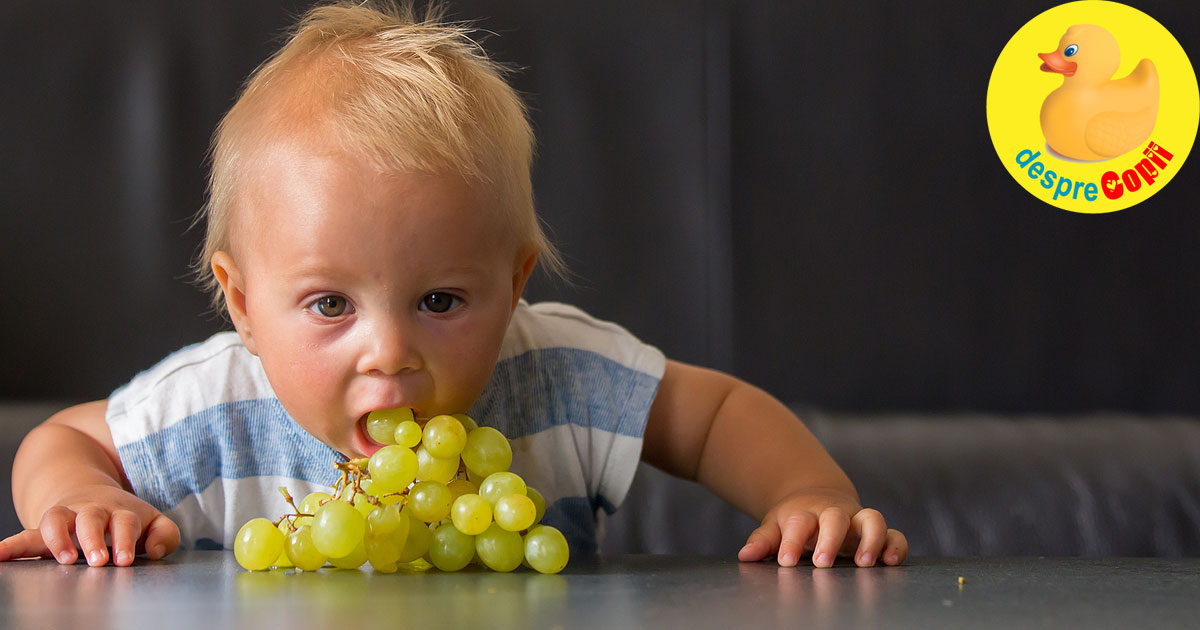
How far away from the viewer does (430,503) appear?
743 mm

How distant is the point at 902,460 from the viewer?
54.4 inches

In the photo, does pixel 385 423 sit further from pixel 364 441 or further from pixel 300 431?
pixel 300 431

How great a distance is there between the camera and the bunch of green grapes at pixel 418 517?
28.0 inches

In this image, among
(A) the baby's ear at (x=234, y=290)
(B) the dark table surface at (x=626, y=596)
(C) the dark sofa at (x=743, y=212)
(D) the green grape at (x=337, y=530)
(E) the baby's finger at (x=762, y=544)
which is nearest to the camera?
(B) the dark table surface at (x=626, y=596)

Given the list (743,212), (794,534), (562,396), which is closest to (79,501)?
(562,396)

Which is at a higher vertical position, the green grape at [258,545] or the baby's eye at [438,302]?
the baby's eye at [438,302]

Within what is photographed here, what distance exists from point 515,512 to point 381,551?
0.29 ft

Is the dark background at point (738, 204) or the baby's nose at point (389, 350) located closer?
the baby's nose at point (389, 350)

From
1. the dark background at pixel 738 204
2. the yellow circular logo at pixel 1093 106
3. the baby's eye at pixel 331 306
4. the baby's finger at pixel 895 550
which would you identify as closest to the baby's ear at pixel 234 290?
the baby's eye at pixel 331 306

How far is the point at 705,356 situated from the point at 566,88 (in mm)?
428

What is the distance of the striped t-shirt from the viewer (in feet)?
3.40

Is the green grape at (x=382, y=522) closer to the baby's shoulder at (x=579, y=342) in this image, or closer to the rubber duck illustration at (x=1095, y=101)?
the baby's shoulder at (x=579, y=342)

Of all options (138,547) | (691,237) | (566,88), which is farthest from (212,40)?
(138,547)

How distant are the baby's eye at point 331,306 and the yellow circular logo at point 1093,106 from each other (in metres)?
1.14
